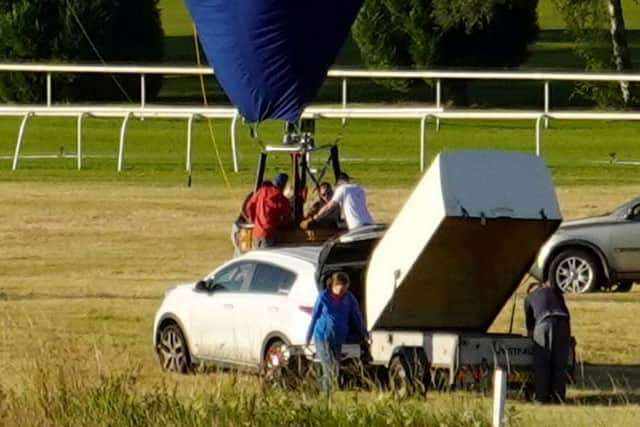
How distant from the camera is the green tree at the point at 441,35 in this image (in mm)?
68750

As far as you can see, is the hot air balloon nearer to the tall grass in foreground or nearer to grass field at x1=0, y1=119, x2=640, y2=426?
grass field at x1=0, y1=119, x2=640, y2=426

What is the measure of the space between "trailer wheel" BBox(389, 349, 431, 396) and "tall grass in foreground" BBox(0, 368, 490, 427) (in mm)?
2567

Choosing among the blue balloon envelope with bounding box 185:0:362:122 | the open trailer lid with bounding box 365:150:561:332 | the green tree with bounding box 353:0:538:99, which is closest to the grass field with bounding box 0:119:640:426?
the open trailer lid with bounding box 365:150:561:332

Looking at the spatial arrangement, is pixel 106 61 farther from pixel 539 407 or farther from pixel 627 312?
pixel 539 407

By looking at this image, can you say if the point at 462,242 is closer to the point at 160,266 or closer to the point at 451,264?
the point at 451,264

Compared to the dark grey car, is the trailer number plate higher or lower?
higher

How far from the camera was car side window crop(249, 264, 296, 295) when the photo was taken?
20891mm

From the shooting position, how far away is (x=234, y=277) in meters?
21.8

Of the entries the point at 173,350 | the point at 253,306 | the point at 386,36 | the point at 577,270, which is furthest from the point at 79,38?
the point at 253,306

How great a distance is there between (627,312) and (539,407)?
27.8ft

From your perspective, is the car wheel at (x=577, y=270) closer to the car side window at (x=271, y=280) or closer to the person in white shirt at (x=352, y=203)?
the person in white shirt at (x=352, y=203)

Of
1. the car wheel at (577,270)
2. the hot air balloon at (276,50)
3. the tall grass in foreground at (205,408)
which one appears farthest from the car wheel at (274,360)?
the car wheel at (577,270)

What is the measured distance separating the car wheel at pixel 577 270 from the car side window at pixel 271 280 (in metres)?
9.24

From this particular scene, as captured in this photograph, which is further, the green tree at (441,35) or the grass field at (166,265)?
the green tree at (441,35)
